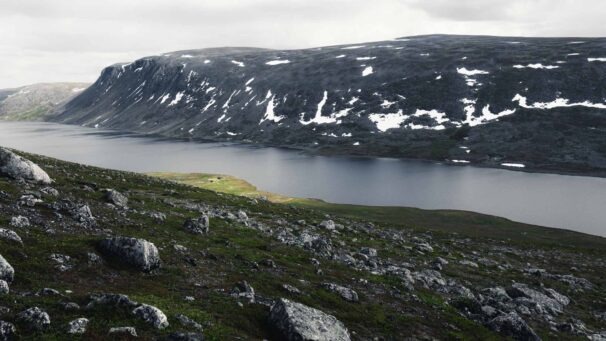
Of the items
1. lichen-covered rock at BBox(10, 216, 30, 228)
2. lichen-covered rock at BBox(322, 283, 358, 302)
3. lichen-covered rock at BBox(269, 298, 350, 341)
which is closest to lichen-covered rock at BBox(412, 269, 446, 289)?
lichen-covered rock at BBox(322, 283, 358, 302)

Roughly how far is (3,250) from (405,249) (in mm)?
38676

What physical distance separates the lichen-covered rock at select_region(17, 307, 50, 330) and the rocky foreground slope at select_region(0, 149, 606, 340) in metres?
0.07

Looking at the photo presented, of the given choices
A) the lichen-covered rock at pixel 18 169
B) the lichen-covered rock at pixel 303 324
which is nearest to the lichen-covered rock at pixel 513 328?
the lichen-covered rock at pixel 303 324

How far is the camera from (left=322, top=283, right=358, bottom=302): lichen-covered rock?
2838cm

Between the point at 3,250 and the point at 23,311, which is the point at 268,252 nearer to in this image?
the point at 3,250

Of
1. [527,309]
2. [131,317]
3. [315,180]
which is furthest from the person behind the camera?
[315,180]

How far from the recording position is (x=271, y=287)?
27078mm

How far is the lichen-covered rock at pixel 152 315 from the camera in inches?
699

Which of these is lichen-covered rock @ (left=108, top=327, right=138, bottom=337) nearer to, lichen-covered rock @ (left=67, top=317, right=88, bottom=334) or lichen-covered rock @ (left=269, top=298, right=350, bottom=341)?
lichen-covered rock @ (left=67, top=317, right=88, bottom=334)

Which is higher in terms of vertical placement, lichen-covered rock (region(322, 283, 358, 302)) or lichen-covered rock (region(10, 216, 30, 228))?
lichen-covered rock (region(10, 216, 30, 228))

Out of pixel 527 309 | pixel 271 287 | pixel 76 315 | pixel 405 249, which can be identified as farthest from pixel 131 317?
pixel 405 249

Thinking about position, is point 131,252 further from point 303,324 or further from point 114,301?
point 303,324

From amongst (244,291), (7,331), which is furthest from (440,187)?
(7,331)

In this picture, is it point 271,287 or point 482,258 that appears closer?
point 271,287
